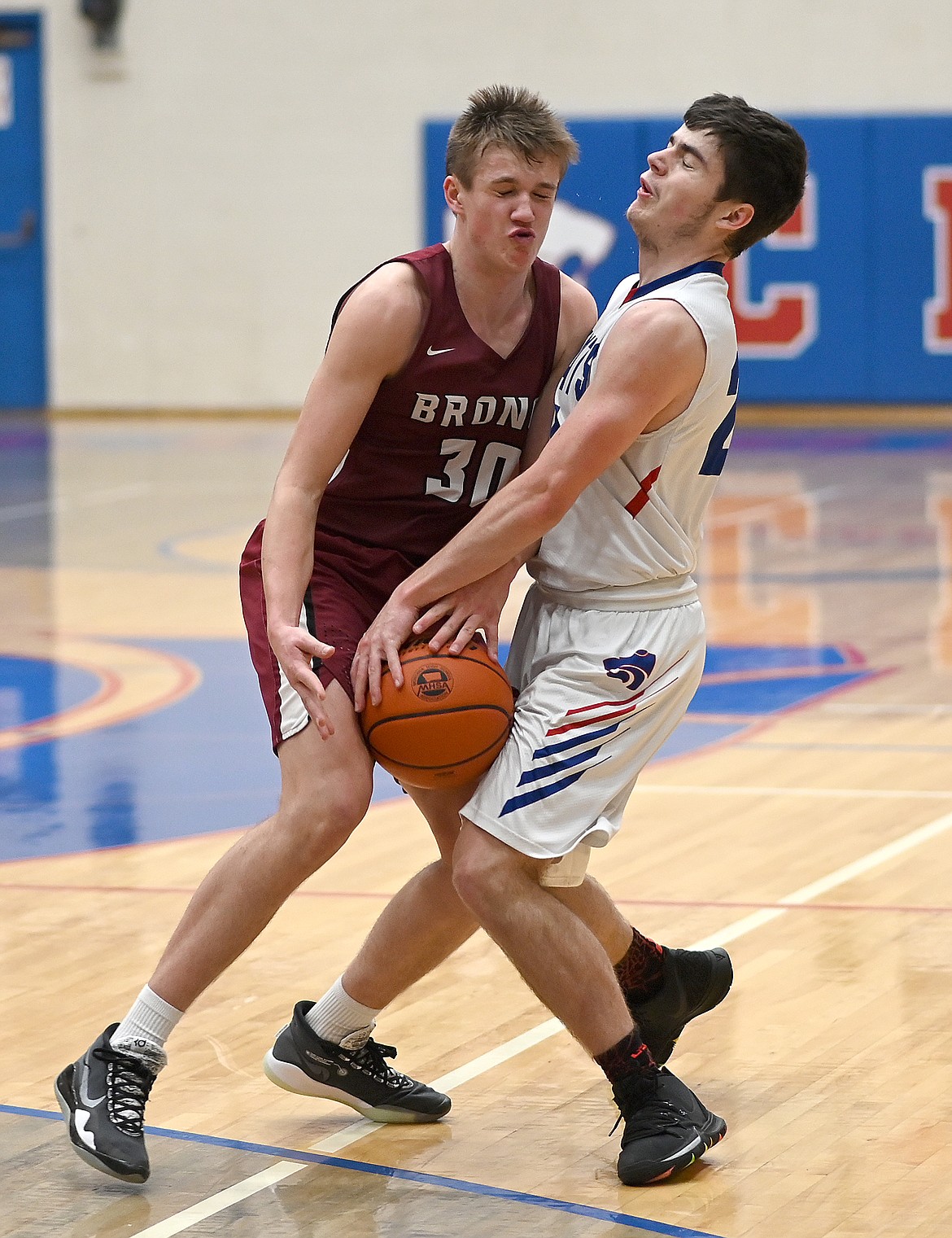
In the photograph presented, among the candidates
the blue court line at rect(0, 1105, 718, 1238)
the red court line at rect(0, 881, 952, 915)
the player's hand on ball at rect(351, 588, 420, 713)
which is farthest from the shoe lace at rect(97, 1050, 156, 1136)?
the red court line at rect(0, 881, 952, 915)

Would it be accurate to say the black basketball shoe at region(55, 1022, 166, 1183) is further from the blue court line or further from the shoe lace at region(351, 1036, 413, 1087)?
the shoe lace at region(351, 1036, 413, 1087)

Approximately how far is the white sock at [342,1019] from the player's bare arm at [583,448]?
0.61 metres

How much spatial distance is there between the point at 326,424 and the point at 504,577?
386mm

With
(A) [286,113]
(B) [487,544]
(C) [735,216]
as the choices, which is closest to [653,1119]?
(B) [487,544]

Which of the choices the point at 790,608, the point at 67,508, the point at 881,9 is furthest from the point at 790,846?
the point at 881,9

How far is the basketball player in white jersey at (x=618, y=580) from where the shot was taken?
3.07 meters

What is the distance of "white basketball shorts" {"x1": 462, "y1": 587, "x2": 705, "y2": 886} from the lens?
122 inches

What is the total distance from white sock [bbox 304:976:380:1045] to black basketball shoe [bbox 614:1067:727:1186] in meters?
0.47

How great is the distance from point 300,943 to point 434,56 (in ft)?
48.7

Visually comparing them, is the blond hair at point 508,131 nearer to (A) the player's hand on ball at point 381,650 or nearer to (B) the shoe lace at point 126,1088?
(A) the player's hand on ball at point 381,650

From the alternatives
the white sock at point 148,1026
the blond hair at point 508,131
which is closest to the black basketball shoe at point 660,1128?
the white sock at point 148,1026

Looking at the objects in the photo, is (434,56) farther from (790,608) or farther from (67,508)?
(790,608)

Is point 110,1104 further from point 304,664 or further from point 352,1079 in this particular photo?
point 304,664

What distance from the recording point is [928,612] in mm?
8789
